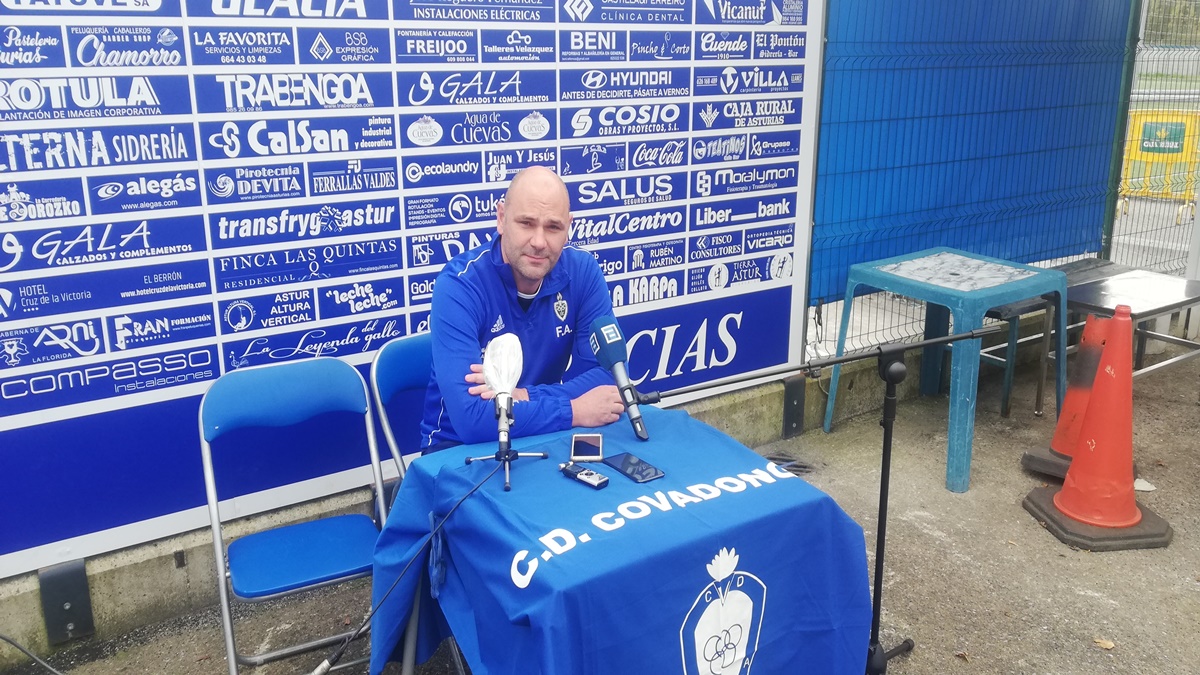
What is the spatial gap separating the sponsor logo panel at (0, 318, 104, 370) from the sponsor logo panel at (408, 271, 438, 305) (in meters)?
1.10

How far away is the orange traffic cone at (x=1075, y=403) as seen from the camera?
15.0 feet

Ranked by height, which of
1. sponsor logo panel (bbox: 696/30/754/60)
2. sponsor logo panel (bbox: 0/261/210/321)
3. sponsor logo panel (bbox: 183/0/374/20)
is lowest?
sponsor logo panel (bbox: 0/261/210/321)

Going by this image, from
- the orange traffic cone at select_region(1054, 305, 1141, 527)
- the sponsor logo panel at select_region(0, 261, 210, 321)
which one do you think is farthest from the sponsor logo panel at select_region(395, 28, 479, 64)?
the orange traffic cone at select_region(1054, 305, 1141, 527)

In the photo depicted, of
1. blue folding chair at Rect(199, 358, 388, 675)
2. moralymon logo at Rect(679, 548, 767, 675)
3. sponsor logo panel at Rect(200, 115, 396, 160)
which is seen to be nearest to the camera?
moralymon logo at Rect(679, 548, 767, 675)

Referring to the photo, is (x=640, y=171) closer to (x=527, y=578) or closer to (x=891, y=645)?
(x=891, y=645)

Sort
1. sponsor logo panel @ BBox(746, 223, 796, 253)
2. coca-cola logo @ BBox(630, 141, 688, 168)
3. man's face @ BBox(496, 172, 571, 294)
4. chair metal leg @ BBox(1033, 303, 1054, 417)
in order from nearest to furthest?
man's face @ BBox(496, 172, 571, 294)
coca-cola logo @ BBox(630, 141, 688, 168)
sponsor logo panel @ BBox(746, 223, 796, 253)
chair metal leg @ BBox(1033, 303, 1054, 417)

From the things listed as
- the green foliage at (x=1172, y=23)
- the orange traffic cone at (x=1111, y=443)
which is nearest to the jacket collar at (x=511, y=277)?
the orange traffic cone at (x=1111, y=443)

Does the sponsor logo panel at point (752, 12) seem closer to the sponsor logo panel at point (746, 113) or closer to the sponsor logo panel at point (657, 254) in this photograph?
the sponsor logo panel at point (746, 113)

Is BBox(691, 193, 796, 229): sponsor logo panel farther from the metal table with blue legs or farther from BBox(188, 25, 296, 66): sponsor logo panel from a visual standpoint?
BBox(188, 25, 296, 66): sponsor logo panel

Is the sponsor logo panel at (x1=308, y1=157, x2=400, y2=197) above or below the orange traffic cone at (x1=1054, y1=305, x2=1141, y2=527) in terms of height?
above

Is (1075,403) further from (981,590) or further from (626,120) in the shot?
(626,120)

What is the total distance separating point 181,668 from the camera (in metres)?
3.20

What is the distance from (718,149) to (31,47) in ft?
9.07

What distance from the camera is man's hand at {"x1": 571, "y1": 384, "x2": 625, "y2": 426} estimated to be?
2.65m
